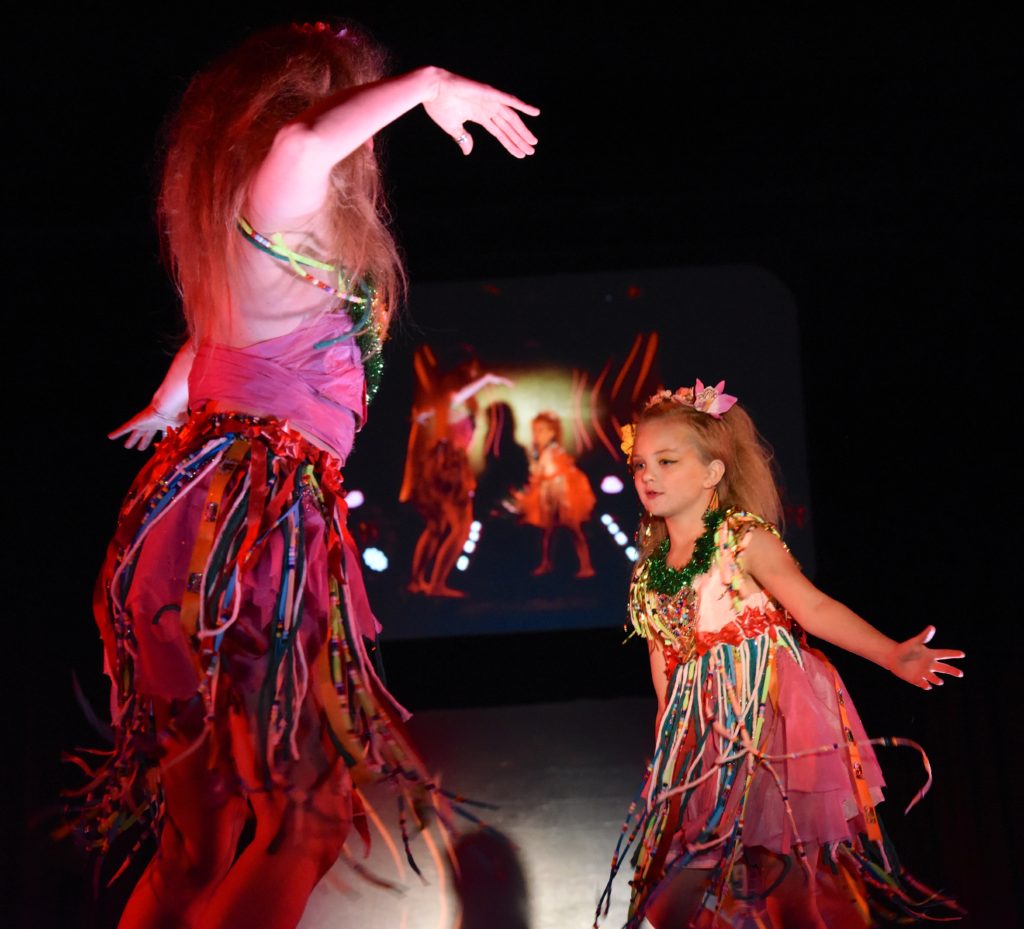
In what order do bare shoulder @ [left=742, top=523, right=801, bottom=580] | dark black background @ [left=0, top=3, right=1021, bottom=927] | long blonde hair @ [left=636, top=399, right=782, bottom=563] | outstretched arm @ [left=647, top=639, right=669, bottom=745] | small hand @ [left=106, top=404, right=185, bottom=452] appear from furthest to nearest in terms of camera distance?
dark black background @ [left=0, top=3, right=1021, bottom=927] < long blonde hair @ [left=636, top=399, right=782, bottom=563] < outstretched arm @ [left=647, top=639, right=669, bottom=745] < bare shoulder @ [left=742, top=523, right=801, bottom=580] < small hand @ [left=106, top=404, right=185, bottom=452]

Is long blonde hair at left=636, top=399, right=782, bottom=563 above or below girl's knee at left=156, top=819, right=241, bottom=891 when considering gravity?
above

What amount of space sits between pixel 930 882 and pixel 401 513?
1780 mm

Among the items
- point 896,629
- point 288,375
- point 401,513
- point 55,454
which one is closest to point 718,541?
point 288,375

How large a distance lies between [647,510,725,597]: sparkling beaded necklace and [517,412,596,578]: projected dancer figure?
1.35 m

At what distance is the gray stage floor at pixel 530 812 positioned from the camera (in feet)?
7.02

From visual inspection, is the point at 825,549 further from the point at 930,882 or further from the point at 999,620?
the point at 930,882

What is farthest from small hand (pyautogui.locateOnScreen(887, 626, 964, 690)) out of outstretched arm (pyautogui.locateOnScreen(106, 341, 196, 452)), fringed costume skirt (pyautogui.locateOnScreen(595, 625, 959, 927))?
outstretched arm (pyautogui.locateOnScreen(106, 341, 196, 452))

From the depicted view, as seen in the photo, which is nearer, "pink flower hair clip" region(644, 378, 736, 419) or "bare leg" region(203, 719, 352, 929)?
"bare leg" region(203, 719, 352, 929)

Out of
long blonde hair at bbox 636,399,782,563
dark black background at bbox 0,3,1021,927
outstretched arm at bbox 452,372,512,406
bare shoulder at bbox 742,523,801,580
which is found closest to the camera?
bare shoulder at bbox 742,523,801,580

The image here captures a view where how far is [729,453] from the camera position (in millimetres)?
2098

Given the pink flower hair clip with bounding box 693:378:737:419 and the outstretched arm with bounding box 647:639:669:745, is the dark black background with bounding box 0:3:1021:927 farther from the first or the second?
the pink flower hair clip with bounding box 693:378:737:419

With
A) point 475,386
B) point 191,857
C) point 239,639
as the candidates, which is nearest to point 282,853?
point 191,857

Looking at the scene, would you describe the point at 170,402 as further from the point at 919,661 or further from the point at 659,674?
the point at 919,661

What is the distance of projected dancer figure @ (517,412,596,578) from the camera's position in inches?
134
